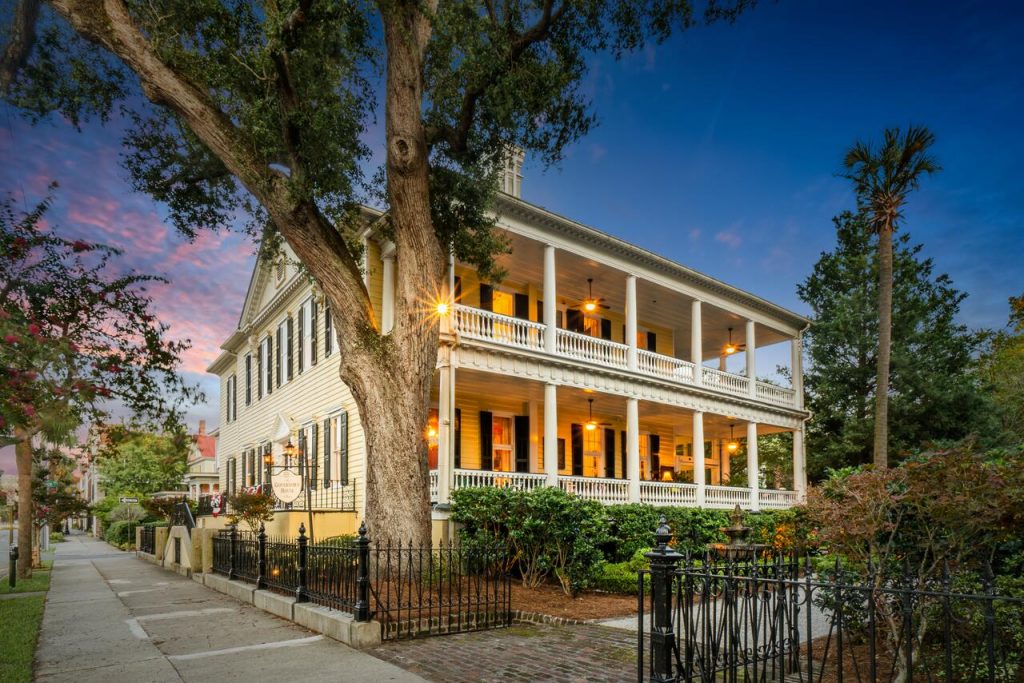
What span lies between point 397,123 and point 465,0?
224 centimetres

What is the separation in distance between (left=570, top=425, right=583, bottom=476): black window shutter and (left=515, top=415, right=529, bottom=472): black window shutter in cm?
247

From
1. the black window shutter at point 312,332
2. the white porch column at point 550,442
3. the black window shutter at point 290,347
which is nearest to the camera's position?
the white porch column at point 550,442

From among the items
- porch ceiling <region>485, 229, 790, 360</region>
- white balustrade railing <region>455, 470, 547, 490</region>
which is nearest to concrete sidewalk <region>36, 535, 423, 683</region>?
white balustrade railing <region>455, 470, 547, 490</region>

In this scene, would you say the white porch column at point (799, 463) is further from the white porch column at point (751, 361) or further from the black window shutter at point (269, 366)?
the black window shutter at point (269, 366)

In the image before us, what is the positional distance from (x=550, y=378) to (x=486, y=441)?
308cm

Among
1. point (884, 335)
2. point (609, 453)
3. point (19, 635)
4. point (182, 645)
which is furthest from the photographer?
point (609, 453)

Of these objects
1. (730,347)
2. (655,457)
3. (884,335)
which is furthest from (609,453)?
(884,335)

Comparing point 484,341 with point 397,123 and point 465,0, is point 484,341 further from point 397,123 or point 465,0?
point 465,0

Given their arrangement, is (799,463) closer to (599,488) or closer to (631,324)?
(631,324)

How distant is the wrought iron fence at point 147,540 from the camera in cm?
2616

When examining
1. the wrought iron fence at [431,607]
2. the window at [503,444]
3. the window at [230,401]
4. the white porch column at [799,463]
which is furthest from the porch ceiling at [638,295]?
the window at [230,401]

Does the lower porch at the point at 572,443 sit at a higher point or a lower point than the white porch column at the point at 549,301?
lower

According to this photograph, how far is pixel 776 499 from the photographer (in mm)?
23594

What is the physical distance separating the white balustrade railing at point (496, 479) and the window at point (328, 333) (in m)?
5.49
